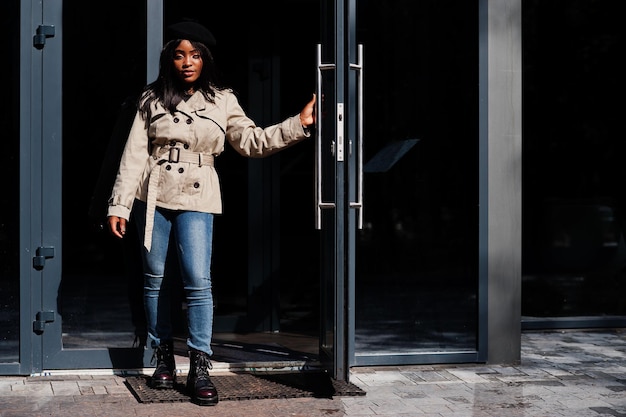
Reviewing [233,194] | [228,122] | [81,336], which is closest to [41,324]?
[81,336]

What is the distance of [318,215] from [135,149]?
3.28 feet

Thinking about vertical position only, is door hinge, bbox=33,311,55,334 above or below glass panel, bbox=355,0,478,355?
below

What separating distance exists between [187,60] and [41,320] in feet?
5.36

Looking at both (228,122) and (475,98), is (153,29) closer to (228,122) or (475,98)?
(228,122)

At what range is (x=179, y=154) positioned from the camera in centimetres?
604

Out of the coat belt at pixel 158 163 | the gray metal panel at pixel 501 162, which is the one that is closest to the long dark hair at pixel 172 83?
the coat belt at pixel 158 163

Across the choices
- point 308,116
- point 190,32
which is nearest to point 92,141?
point 190,32

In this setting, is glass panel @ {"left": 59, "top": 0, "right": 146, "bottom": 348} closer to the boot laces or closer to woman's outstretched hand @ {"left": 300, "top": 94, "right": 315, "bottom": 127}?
the boot laces

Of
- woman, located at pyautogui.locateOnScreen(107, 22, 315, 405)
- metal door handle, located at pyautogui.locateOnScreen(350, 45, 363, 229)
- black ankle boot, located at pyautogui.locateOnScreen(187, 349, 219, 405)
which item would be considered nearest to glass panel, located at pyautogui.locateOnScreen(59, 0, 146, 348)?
woman, located at pyautogui.locateOnScreen(107, 22, 315, 405)

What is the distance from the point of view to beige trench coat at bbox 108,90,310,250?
19.7ft

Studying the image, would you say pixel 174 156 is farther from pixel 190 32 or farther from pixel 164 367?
pixel 164 367

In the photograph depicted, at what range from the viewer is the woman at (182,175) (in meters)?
6.01

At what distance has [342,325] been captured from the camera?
605cm

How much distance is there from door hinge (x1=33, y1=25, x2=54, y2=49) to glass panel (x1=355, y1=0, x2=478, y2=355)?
1.74 meters
